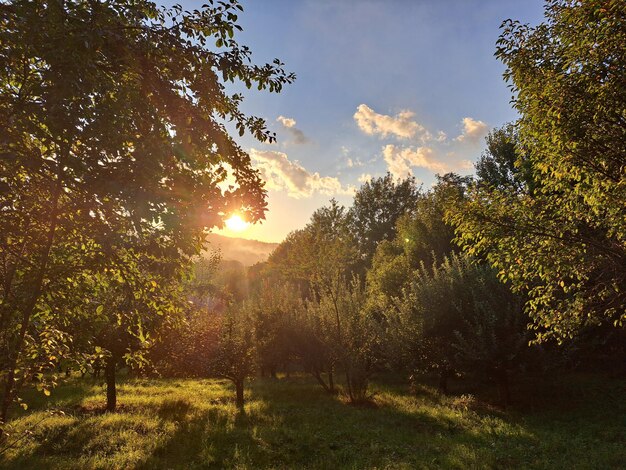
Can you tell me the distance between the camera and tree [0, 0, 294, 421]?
402 centimetres

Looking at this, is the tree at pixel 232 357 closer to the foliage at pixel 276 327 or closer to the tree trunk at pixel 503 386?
the foliage at pixel 276 327

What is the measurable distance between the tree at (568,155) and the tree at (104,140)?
6320 mm

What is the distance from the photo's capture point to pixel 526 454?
10.9 metres

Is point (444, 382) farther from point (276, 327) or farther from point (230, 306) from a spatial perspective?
point (230, 306)

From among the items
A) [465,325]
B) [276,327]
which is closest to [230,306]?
[276,327]

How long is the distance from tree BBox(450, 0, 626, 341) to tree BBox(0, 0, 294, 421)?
20.7 ft

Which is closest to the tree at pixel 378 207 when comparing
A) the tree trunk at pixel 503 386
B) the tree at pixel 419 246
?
the tree at pixel 419 246

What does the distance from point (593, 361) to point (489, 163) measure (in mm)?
22237

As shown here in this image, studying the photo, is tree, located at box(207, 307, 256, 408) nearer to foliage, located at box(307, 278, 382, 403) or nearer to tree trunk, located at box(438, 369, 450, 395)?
foliage, located at box(307, 278, 382, 403)

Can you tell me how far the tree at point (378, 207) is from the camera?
56812 millimetres

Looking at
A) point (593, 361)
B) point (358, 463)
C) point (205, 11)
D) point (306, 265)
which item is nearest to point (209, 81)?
point (205, 11)

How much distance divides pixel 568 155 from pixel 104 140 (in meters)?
8.86

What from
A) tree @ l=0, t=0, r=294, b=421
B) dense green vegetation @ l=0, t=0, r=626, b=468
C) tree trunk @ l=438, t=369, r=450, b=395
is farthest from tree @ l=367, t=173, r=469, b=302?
tree @ l=0, t=0, r=294, b=421

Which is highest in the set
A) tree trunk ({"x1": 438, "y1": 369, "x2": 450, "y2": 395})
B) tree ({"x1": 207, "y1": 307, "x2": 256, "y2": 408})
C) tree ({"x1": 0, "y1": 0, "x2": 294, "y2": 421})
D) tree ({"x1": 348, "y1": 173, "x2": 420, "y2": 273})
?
tree ({"x1": 348, "y1": 173, "x2": 420, "y2": 273})
